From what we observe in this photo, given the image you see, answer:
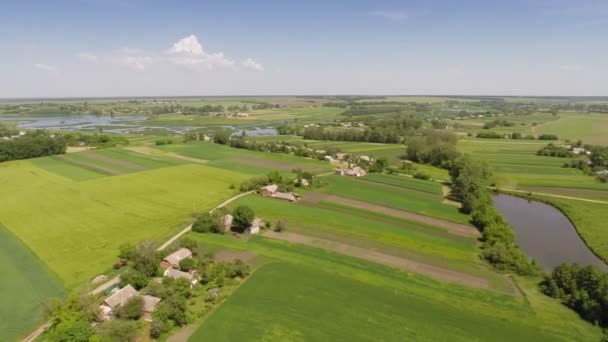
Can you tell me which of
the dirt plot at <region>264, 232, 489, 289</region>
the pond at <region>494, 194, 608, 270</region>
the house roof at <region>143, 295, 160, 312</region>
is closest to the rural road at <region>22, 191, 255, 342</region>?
the house roof at <region>143, 295, 160, 312</region>

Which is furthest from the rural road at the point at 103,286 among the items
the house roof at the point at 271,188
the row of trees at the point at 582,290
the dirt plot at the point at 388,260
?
the row of trees at the point at 582,290

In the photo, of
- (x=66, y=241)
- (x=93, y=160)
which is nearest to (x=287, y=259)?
(x=66, y=241)

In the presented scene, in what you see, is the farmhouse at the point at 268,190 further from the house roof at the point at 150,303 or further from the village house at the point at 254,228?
the house roof at the point at 150,303

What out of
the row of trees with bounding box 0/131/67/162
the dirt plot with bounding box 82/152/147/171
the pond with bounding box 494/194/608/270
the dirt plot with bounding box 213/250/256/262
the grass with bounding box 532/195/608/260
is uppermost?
the row of trees with bounding box 0/131/67/162

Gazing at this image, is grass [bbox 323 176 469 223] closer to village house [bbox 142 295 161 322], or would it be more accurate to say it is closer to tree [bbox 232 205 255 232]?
tree [bbox 232 205 255 232]

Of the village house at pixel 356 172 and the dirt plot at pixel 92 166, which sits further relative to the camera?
the dirt plot at pixel 92 166

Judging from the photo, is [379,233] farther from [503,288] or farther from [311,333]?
[311,333]
